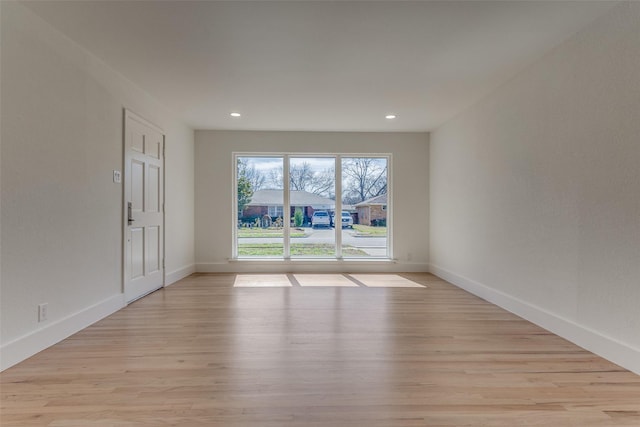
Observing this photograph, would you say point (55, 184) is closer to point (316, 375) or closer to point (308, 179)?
point (316, 375)

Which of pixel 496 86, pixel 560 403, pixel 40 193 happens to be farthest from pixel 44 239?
pixel 496 86

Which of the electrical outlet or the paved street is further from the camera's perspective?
the paved street

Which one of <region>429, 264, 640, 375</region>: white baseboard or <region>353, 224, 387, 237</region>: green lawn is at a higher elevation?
<region>353, 224, 387, 237</region>: green lawn

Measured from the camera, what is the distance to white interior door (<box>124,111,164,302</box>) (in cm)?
366

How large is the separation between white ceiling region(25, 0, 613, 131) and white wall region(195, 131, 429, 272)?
1.50 metres

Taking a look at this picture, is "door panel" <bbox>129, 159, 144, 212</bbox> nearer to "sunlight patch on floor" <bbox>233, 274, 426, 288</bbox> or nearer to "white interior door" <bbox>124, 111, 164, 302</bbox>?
"white interior door" <bbox>124, 111, 164, 302</bbox>

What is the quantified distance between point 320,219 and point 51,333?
13.3 feet

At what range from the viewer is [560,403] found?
1.80 m

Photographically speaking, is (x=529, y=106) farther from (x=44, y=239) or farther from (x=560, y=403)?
(x=44, y=239)

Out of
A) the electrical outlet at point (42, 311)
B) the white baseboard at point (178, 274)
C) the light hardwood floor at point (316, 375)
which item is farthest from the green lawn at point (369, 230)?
the electrical outlet at point (42, 311)

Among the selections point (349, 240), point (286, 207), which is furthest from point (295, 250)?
point (349, 240)

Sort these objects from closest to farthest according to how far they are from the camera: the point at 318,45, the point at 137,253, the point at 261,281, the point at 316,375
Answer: the point at 316,375, the point at 318,45, the point at 137,253, the point at 261,281

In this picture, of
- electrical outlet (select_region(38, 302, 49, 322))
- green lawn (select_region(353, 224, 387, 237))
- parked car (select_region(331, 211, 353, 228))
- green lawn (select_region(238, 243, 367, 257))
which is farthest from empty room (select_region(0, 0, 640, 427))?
parked car (select_region(331, 211, 353, 228))

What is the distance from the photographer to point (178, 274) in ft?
16.5
